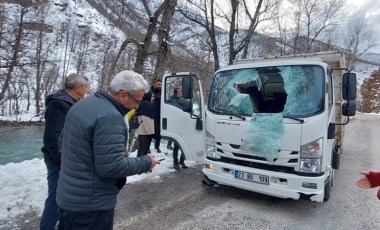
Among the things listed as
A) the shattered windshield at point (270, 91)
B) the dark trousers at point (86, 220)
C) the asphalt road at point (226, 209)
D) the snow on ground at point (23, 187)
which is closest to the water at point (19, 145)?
the snow on ground at point (23, 187)

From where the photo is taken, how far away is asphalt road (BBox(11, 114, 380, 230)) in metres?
4.05

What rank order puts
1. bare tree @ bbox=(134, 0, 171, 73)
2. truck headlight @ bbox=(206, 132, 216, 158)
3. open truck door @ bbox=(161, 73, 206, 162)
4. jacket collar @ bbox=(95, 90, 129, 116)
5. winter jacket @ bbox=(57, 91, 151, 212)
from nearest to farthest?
1. winter jacket @ bbox=(57, 91, 151, 212)
2. jacket collar @ bbox=(95, 90, 129, 116)
3. truck headlight @ bbox=(206, 132, 216, 158)
4. open truck door @ bbox=(161, 73, 206, 162)
5. bare tree @ bbox=(134, 0, 171, 73)

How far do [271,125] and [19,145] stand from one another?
1178cm

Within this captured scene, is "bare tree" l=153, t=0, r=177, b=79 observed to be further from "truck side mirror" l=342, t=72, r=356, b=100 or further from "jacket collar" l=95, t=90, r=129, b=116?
"jacket collar" l=95, t=90, r=129, b=116

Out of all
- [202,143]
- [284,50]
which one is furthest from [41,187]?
[284,50]

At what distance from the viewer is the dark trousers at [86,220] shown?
2.02 meters

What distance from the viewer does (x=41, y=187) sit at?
15.8 ft

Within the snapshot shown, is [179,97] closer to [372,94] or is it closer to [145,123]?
[145,123]

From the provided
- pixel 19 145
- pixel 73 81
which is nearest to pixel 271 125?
pixel 73 81

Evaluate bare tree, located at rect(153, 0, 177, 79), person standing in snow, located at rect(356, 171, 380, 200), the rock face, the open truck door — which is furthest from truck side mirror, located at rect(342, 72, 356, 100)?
the rock face

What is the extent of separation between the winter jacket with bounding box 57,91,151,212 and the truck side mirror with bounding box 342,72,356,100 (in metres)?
3.55

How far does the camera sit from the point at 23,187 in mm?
4836

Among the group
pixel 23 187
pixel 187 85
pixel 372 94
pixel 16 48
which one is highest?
pixel 372 94

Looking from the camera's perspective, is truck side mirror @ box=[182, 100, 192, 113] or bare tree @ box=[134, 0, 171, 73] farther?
bare tree @ box=[134, 0, 171, 73]
